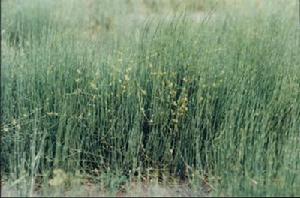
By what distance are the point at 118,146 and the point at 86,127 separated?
26 centimetres

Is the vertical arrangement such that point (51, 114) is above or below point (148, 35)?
below

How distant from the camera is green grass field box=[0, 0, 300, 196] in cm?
388

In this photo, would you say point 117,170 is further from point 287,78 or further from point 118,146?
point 287,78

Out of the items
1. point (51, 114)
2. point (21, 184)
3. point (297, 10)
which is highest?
point (297, 10)

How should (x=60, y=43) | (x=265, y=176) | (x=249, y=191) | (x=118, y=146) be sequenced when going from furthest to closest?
(x=60, y=43)
(x=118, y=146)
(x=265, y=176)
(x=249, y=191)

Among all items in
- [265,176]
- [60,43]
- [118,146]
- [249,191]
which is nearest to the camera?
[249,191]

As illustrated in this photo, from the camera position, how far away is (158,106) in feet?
13.8

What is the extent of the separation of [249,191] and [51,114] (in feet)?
4.77

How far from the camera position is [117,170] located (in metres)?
3.88

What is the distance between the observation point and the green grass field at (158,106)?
3.88 meters

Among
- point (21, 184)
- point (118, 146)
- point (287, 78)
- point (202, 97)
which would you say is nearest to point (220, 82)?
point (202, 97)

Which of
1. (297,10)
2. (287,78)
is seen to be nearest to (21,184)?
(287,78)

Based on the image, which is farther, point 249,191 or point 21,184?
point 21,184

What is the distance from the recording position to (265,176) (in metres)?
3.66
